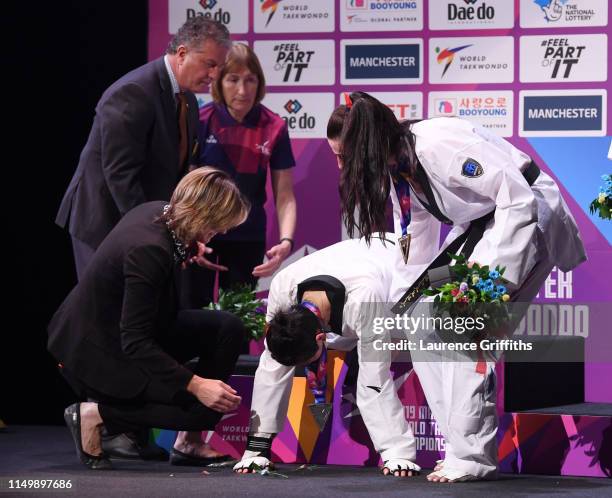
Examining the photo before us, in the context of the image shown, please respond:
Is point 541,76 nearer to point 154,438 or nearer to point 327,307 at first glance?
point 327,307

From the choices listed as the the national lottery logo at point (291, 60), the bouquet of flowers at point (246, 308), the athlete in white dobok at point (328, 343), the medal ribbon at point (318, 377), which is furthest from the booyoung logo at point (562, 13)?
the medal ribbon at point (318, 377)

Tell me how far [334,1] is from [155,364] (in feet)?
7.88

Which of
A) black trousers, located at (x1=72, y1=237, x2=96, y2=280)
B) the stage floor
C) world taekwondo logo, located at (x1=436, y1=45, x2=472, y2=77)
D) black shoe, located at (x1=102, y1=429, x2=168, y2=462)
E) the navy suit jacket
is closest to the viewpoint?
the stage floor

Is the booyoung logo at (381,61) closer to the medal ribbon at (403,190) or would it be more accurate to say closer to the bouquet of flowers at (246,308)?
the bouquet of flowers at (246,308)

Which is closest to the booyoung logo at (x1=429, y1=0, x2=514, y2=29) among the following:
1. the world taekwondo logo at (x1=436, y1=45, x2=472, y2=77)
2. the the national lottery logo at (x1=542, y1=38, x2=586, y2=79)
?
the world taekwondo logo at (x1=436, y1=45, x2=472, y2=77)

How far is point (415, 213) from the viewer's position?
4.00m

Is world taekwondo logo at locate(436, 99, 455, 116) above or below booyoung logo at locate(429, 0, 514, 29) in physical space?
below

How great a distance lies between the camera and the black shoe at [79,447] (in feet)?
12.5

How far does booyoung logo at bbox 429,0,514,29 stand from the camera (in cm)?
517

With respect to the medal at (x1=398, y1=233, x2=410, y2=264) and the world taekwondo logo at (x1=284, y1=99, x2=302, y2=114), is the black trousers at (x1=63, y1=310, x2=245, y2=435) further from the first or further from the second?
the world taekwondo logo at (x1=284, y1=99, x2=302, y2=114)

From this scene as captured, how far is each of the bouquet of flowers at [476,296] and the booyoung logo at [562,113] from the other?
5.82 ft

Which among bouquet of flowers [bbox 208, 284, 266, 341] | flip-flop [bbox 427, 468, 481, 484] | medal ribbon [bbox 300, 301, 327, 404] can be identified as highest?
bouquet of flowers [bbox 208, 284, 266, 341]

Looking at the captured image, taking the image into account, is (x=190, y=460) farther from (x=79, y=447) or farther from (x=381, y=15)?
(x=381, y=15)

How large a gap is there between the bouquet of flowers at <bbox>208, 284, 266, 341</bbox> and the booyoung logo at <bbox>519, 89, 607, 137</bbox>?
1.58 m
